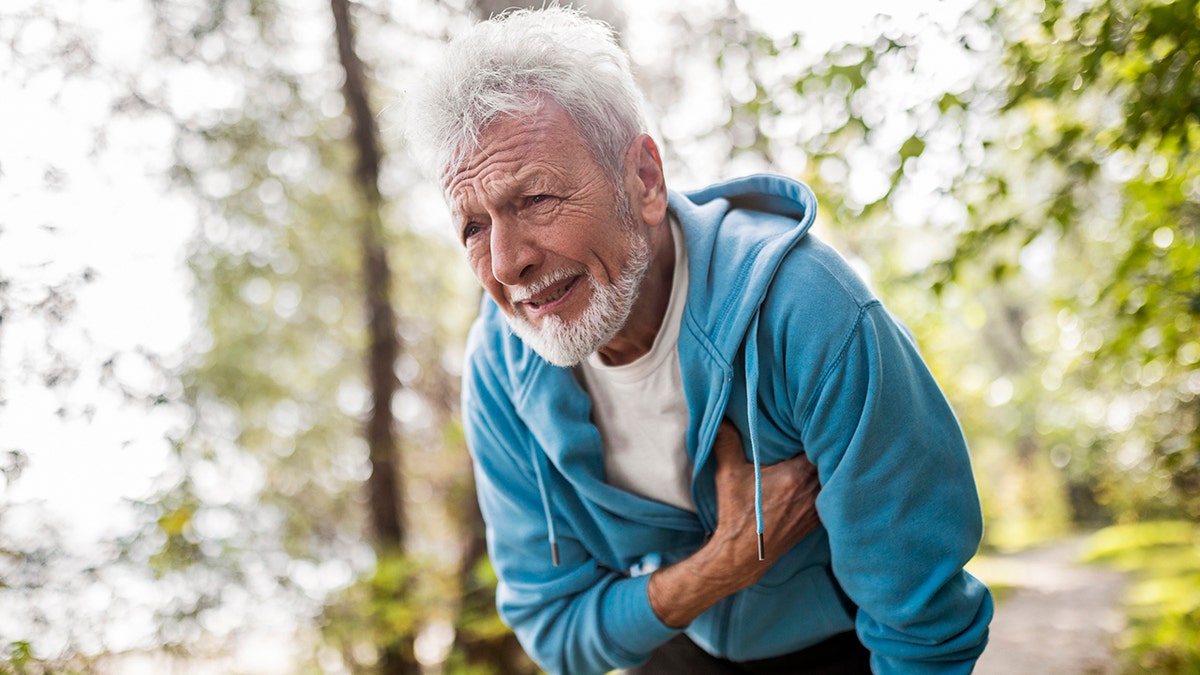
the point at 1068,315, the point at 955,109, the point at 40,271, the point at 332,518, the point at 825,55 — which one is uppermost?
the point at 825,55

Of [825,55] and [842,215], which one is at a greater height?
[825,55]

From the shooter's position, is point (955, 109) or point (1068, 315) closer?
point (955, 109)

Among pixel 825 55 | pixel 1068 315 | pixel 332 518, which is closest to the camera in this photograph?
pixel 825 55

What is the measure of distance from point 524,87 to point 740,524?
40.0 inches

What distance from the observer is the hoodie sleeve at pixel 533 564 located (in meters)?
1.96

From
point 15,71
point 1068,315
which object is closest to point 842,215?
point 1068,315

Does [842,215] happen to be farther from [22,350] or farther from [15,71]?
[15,71]

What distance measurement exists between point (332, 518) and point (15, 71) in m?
3.14

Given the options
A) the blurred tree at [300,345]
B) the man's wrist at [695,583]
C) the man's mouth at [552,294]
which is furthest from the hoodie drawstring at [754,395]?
the blurred tree at [300,345]

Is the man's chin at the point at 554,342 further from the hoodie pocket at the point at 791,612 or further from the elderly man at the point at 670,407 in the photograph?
the hoodie pocket at the point at 791,612

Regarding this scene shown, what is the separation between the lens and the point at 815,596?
1.88 m

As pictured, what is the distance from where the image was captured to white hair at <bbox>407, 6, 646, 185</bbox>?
166 centimetres

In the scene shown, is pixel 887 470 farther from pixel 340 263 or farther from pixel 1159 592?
pixel 1159 592

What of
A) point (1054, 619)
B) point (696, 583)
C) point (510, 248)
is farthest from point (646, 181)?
point (1054, 619)
